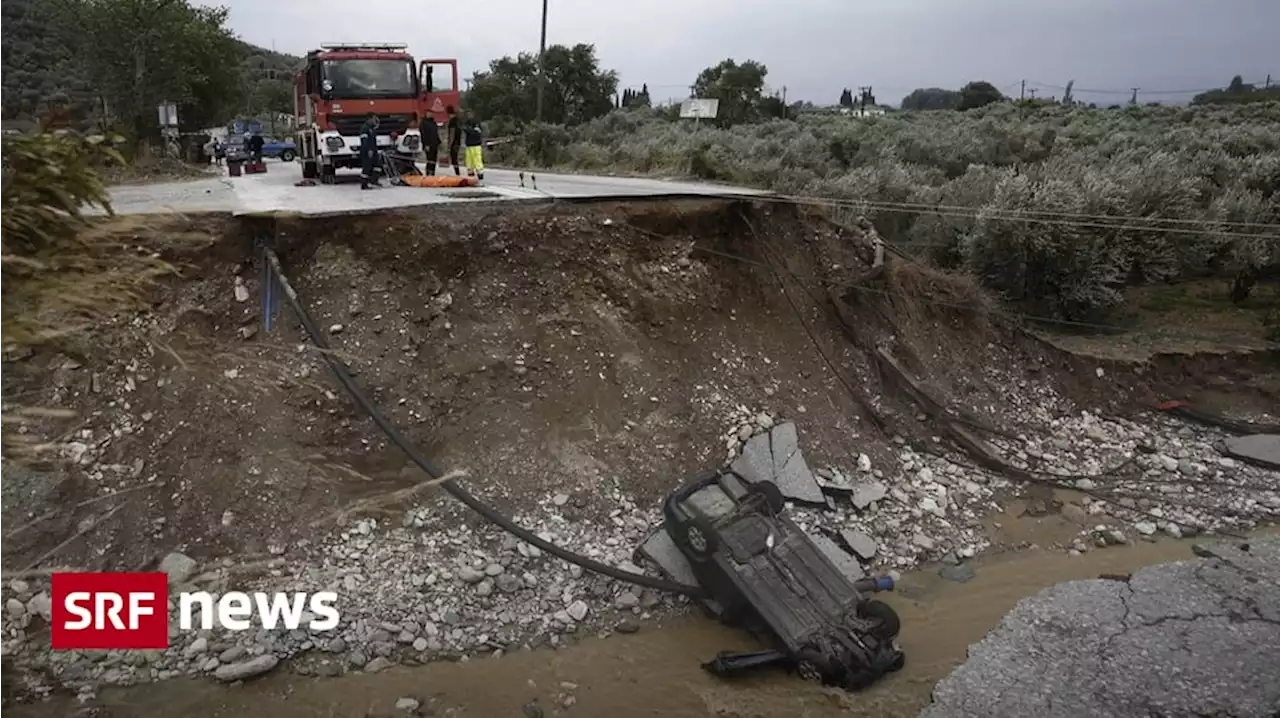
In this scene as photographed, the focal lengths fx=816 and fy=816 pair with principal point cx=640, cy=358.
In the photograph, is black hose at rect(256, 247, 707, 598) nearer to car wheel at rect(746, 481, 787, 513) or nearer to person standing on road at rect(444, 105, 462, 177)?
car wheel at rect(746, 481, 787, 513)

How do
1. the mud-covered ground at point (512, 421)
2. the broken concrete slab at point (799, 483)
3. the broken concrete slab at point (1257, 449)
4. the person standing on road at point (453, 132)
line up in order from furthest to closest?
the person standing on road at point (453, 132) < the broken concrete slab at point (1257, 449) < the broken concrete slab at point (799, 483) < the mud-covered ground at point (512, 421)

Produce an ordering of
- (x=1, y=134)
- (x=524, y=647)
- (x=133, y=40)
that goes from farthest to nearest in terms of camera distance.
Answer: (x=133, y=40) < (x=524, y=647) < (x=1, y=134)

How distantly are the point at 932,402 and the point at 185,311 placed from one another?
28.6 feet

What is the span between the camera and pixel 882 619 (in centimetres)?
654

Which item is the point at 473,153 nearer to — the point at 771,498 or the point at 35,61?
the point at 771,498

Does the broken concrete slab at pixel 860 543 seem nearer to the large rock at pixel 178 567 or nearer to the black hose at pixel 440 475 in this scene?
the black hose at pixel 440 475

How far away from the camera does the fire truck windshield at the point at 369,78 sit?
45.0 ft

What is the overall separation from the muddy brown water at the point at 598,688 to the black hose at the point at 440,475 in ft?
1.24

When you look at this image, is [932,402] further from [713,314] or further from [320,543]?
[320,543]

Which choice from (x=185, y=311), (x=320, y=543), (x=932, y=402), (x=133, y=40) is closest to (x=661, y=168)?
(x=932, y=402)

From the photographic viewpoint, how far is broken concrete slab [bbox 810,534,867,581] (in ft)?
25.4

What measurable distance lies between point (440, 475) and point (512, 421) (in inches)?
39.4

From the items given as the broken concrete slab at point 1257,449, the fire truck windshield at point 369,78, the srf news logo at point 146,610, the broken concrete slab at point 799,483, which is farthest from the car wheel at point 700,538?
the fire truck windshield at point 369,78

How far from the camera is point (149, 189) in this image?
42.6ft
